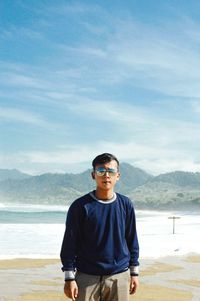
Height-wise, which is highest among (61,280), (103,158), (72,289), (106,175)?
(103,158)

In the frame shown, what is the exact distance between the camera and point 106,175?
3.41 m

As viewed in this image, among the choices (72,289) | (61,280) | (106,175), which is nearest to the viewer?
(72,289)

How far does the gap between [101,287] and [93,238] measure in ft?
1.13

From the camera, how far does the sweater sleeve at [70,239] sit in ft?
10.8

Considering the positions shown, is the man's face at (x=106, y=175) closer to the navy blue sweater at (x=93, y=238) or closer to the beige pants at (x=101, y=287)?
the navy blue sweater at (x=93, y=238)

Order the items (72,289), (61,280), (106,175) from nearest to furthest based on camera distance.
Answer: (72,289)
(106,175)
(61,280)

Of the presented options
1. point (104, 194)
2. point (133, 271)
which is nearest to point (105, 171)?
point (104, 194)

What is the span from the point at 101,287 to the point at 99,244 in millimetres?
303

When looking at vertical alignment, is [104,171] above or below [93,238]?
above

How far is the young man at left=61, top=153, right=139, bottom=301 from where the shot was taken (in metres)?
3.29

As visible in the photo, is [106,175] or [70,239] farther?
[106,175]

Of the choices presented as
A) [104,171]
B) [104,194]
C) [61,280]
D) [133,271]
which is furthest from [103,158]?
[61,280]

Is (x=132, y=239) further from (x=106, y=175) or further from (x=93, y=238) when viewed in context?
(x=106, y=175)

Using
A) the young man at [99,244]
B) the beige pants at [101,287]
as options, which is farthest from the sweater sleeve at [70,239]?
the beige pants at [101,287]
